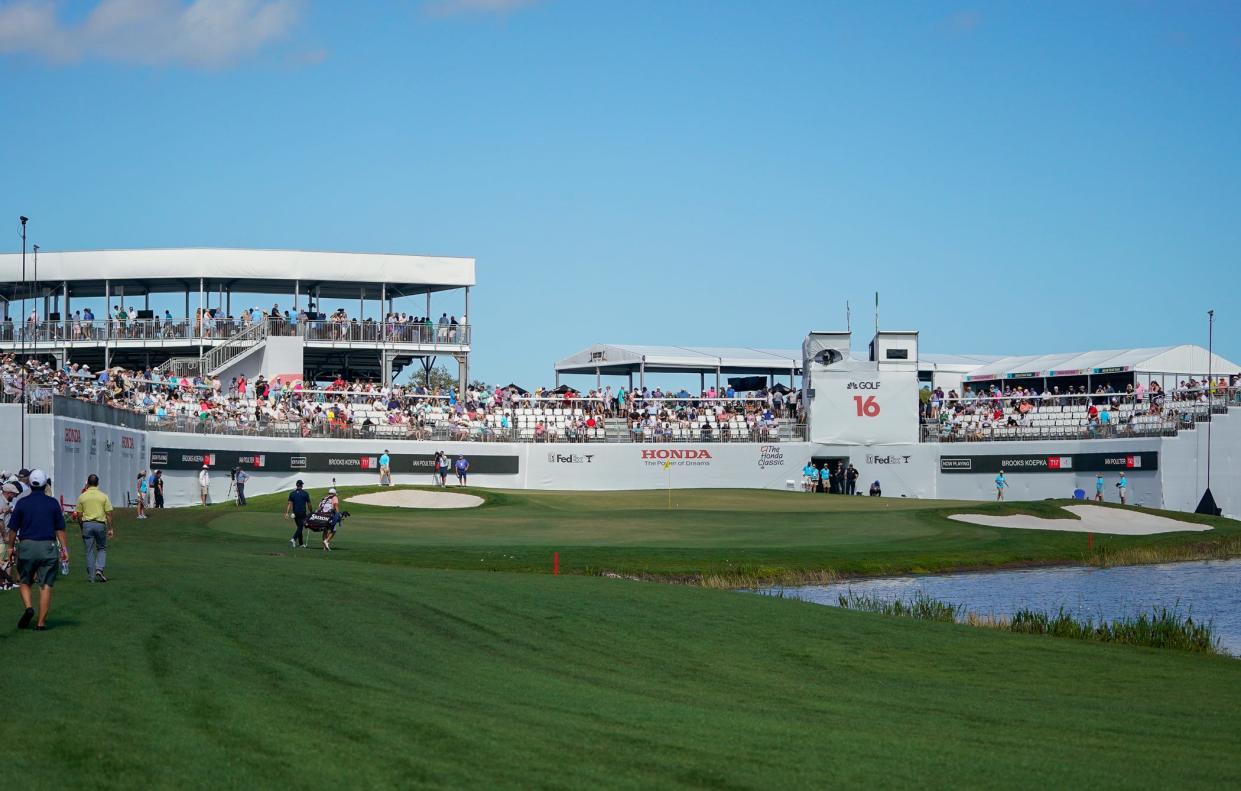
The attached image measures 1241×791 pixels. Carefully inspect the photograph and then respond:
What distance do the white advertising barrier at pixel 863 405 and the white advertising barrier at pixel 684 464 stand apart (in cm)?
180

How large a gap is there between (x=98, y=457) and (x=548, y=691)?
37987mm

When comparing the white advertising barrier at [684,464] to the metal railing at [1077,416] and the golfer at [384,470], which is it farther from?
the golfer at [384,470]

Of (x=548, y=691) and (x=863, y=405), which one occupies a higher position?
(x=863, y=405)

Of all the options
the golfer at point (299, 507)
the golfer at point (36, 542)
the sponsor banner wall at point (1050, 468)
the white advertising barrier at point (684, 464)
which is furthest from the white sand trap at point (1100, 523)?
the golfer at point (36, 542)

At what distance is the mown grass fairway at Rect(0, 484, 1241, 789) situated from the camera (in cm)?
1023

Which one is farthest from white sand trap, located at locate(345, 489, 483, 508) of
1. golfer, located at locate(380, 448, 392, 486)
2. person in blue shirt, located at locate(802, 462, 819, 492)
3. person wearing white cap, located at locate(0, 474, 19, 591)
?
person wearing white cap, located at locate(0, 474, 19, 591)

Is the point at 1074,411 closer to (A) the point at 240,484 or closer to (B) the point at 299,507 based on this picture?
(A) the point at 240,484

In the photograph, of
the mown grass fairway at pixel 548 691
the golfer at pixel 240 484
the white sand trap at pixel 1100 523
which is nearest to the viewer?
the mown grass fairway at pixel 548 691

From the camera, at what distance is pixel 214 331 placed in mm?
73188

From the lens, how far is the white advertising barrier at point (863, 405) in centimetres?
6512

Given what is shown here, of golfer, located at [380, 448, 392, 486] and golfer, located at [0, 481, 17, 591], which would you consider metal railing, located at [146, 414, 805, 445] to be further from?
golfer, located at [0, 481, 17, 591]

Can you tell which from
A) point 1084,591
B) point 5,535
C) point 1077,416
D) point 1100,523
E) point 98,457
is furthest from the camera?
point 1077,416

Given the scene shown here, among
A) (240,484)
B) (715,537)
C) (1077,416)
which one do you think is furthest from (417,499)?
(1077,416)

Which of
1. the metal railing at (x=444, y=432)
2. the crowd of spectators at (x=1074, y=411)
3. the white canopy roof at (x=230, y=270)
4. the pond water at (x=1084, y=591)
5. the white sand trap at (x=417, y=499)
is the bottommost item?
the pond water at (x=1084, y=591)
